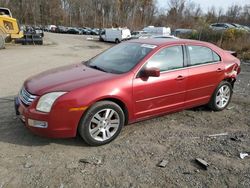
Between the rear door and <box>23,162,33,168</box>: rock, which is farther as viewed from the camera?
the rear door

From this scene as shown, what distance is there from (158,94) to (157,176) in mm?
1527

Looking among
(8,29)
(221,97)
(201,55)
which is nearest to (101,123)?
(201,55)

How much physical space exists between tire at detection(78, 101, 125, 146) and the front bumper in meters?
0.13

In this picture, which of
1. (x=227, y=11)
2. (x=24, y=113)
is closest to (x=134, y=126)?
(x=24, y=113)

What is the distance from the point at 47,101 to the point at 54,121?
0.29 metres

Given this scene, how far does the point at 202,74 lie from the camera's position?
4965 mm

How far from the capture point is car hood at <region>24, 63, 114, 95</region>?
12.4 ft

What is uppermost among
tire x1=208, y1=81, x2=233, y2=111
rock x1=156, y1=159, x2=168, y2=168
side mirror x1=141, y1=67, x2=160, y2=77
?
side mirror x1=141, y1=67, x2=160, y2=77

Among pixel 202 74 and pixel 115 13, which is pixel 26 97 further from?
pixel 115 13

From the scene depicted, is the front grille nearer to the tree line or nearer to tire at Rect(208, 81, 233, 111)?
tire at Rect(208, 81, 233, 111)

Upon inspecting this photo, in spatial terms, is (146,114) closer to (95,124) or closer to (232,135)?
(95,124)

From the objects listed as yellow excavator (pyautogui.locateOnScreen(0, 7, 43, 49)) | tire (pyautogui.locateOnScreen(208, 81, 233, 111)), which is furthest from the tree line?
tire (pyautogui.locateOnScreen(208, 81, 233, 111))

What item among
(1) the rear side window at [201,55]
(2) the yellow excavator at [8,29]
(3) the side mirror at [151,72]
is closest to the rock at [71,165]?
(3) the side mirror at [151,72]

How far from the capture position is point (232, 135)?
14.8 feet
